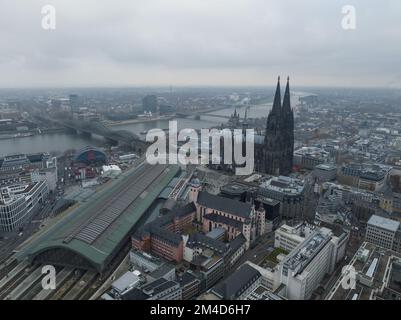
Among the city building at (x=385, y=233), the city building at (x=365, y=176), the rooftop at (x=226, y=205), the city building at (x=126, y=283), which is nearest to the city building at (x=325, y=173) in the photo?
the city building at (x=365, y=176)

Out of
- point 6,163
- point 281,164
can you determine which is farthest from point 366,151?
point 6,163

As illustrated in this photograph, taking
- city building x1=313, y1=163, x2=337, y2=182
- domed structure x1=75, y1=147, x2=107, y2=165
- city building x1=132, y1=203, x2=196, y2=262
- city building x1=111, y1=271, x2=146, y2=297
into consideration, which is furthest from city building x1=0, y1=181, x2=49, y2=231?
city building x1=313, y1=163, x2=337, y2=182

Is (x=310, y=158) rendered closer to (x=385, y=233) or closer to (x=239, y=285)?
(x=385, y=233)

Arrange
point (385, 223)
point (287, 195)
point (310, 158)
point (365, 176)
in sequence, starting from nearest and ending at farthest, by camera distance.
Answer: point (385, 223) < point (287, 195) < point (365, 176) < point (310, 158)

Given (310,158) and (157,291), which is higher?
(310,158)

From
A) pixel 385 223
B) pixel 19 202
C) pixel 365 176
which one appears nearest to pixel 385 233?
pixel 385 223
